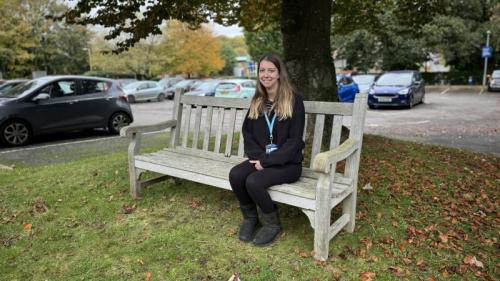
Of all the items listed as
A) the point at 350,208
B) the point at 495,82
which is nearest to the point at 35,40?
the point at 495,82

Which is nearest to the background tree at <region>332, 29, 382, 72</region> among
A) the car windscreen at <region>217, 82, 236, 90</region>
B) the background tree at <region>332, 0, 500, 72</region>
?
the background tree at <region>332, 0, 500, 72</region>

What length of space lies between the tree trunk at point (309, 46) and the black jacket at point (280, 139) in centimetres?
249

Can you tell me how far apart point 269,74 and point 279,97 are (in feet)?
0.75

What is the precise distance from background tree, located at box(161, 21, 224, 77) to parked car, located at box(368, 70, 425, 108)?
25738 millimetres

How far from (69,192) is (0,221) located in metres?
0.89

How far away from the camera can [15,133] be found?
9297 millimetres

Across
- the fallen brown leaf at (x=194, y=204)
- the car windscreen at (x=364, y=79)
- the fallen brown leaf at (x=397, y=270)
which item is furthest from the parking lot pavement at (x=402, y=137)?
the car windscreen at (x=364, y=79)

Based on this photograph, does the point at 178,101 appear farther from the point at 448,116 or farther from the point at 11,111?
the point at 448,116

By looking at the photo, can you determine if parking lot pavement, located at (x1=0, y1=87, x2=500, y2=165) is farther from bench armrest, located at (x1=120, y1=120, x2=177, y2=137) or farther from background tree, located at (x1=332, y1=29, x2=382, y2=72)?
background tree, located at (x1=332, y1=29, x2=382, y2=72)

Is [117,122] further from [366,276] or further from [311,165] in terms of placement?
[366,276]

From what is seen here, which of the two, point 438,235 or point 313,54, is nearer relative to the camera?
point 438,235

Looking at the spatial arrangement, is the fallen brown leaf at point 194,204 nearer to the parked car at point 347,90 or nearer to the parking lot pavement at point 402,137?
the parking lot pavement at point 402,137

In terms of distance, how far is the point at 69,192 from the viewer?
5141mm

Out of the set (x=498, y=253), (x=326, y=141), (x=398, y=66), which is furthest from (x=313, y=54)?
(x=398, y=66)
